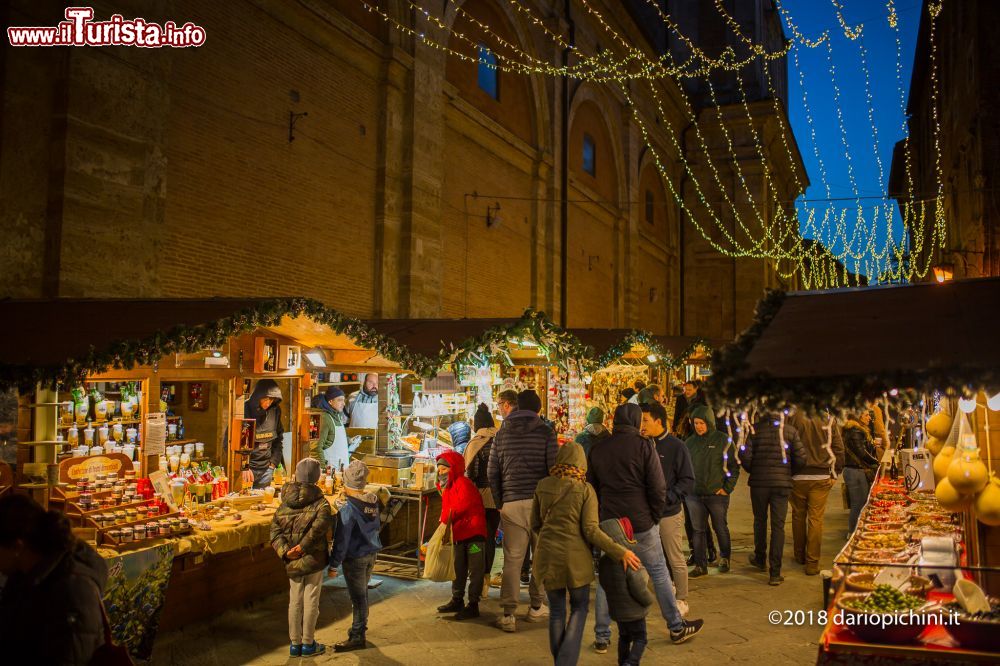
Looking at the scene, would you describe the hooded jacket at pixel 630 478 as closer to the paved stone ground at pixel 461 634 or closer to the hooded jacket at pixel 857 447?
the paved stone ground at pixel 461 634

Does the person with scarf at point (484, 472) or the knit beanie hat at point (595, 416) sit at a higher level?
the knit beanie hat at point (595, 416)

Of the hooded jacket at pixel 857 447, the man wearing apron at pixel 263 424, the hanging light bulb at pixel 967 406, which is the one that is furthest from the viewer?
the man wearing apron at pixel 263 424

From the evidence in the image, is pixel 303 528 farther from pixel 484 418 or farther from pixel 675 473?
pixel 675 473

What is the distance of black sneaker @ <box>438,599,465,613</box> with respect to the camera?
677cm

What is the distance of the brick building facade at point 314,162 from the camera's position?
7.88 meters

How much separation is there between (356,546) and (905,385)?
14.3ft

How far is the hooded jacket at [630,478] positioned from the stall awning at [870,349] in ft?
7.96

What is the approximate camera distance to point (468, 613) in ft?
21.9

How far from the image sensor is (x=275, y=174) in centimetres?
1087

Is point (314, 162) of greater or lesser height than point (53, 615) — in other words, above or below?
above

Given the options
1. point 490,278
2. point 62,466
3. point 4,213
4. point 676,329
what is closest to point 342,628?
point 62,466

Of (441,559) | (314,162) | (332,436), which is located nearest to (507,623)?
(441,559)

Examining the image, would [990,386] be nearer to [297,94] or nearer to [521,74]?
[297,94]

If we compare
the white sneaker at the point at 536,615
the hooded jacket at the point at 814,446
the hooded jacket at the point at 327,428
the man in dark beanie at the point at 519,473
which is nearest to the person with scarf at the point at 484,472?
the man in dark beanie at the point at 519,473
